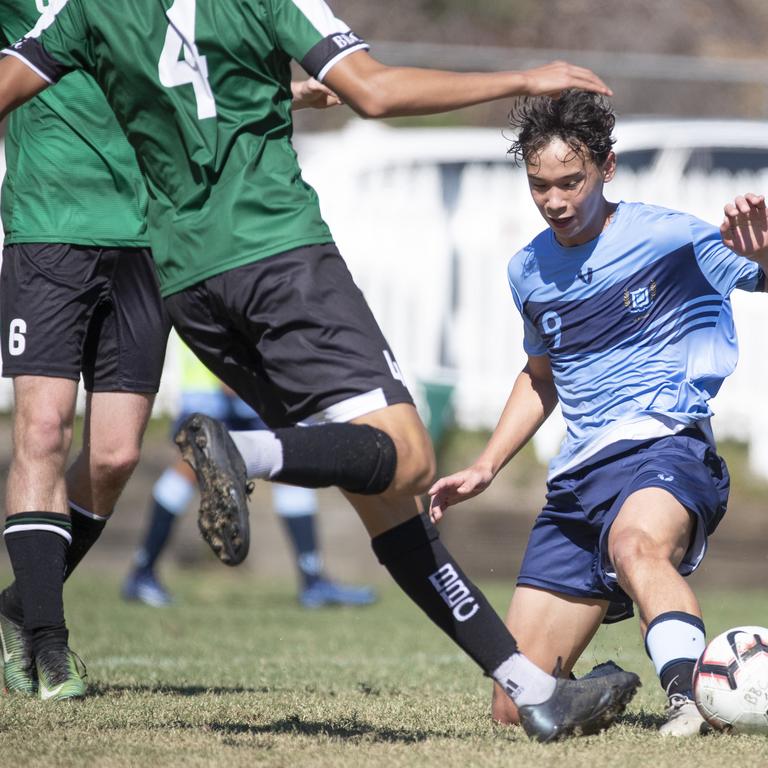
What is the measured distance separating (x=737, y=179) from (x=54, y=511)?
33.6ft

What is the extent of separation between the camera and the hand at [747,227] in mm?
4137

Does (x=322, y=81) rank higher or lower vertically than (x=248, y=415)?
higher

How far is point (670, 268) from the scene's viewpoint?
179 inches

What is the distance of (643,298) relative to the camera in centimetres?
454

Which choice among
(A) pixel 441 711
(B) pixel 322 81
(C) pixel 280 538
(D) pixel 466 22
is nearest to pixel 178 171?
(B) pixel 322 81

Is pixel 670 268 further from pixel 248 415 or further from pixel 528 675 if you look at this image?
pixel 248 415

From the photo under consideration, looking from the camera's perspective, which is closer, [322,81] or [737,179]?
[322,81]

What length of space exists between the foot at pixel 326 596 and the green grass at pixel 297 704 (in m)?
0.44

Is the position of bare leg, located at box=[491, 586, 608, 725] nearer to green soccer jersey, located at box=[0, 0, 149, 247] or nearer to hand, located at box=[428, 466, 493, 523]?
hand, located at box=[428, 466, 493, 523]

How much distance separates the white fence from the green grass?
3989 millimetres

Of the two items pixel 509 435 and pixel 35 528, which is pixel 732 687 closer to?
pixel 509 435

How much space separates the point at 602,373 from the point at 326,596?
4.87 metres

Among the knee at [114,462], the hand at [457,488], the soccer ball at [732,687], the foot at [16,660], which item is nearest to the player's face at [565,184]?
the hand at [457,488]

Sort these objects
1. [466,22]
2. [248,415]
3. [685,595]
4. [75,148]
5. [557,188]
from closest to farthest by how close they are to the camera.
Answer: [685,595], [557,188], [75,148], [248,415], [466,22]
